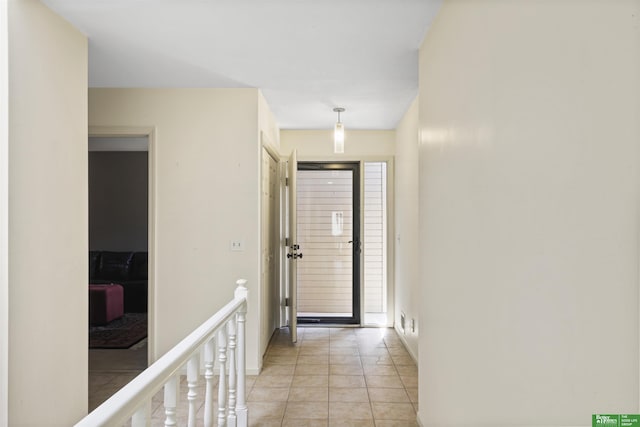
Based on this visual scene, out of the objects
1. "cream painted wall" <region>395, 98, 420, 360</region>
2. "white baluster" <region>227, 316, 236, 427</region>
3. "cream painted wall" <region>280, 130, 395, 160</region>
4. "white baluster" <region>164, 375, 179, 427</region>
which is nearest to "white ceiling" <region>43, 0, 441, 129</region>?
"cream painted wall" <region>395, 98, 420, 360</region>

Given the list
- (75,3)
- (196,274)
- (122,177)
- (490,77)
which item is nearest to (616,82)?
(490,77)

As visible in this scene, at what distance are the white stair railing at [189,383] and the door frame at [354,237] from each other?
2.76m

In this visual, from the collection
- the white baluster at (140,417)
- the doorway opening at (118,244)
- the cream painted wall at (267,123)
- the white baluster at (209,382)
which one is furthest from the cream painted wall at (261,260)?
the white baluster at (140,417)

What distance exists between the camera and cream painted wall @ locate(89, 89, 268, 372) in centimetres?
345

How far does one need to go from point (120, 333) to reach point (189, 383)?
357cm

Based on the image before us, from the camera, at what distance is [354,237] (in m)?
5.25

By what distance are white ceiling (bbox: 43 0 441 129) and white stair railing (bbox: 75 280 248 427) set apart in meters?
1.53

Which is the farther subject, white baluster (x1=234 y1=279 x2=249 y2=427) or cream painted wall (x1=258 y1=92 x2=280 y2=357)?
cream painted wall (x1=258 y1=92 x2=280 y2=357)

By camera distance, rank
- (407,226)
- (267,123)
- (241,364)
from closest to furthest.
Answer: (241,364)
(267,123)
(407,226)

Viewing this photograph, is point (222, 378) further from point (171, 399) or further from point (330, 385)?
point (330, 385)

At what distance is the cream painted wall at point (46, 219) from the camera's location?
1.92 meters

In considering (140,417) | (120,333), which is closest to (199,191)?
(120,333)

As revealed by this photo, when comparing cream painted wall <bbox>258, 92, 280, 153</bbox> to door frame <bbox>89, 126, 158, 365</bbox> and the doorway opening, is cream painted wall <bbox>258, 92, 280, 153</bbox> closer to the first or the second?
door frame <bbox>89, 126, 158, 365</bbox>

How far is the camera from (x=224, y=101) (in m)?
3.48
